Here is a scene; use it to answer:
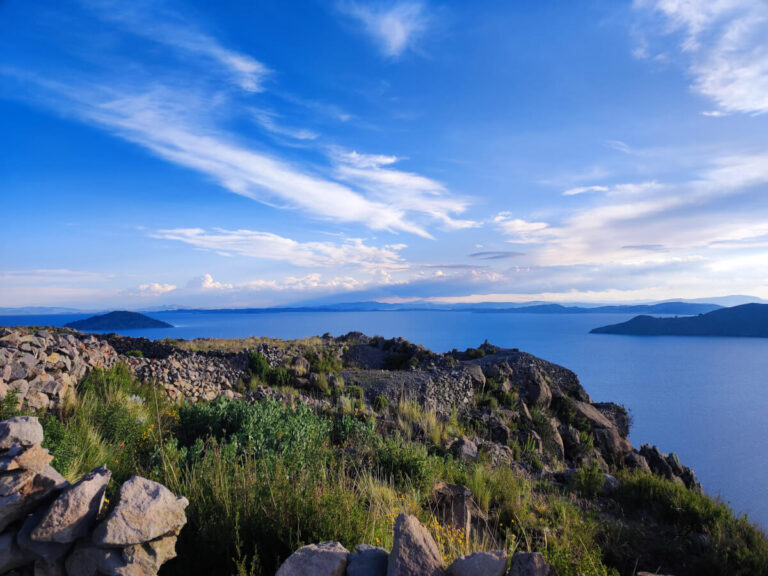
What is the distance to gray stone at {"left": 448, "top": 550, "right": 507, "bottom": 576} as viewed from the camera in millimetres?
2570

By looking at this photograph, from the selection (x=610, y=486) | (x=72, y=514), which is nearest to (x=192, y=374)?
(x=72, y=514)

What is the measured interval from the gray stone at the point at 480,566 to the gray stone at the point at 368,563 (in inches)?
18.6

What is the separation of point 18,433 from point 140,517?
54.9 inches

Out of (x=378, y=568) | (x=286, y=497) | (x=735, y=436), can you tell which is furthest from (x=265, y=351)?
(x=735, y=436)

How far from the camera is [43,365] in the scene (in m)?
8.43

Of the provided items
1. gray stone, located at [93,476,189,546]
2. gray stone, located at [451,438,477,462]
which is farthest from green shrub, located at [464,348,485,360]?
gray stone, located at [93,476,189,546]

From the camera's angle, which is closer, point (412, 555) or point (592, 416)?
point (412, 555)

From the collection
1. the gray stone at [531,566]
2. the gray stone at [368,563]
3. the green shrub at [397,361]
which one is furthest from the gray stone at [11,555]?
the green shrub at [397,361]

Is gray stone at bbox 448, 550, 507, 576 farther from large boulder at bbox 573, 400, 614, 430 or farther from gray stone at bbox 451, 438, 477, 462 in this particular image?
large boulder at bbox 573, 400, 614, 430

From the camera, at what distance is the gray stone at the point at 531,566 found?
2582 mm

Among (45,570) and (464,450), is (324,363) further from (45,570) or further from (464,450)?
(45,570)

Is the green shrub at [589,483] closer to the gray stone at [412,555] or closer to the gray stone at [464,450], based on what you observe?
the gray stone at [464,450]

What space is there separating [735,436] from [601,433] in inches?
531

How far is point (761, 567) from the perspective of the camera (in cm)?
493
